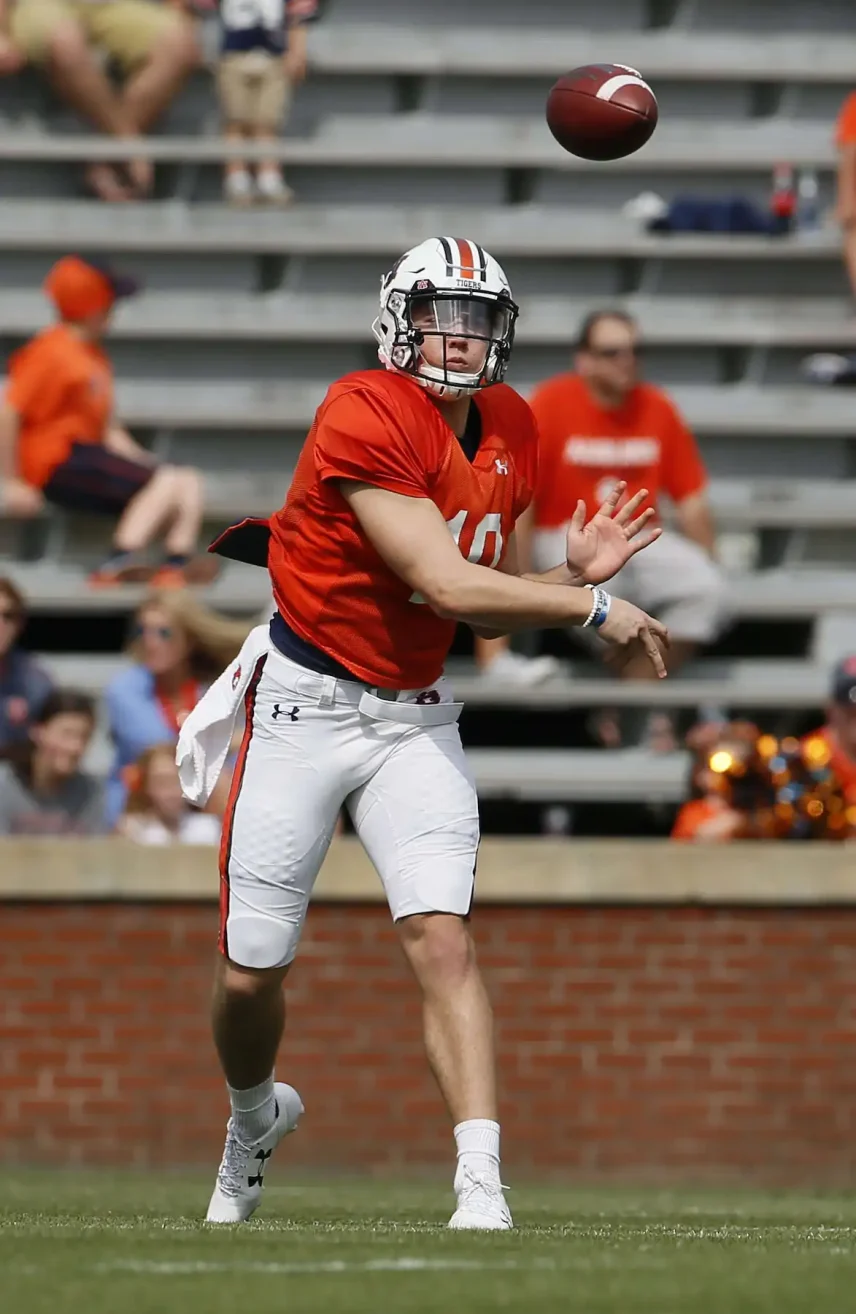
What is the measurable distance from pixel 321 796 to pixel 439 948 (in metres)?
0.43

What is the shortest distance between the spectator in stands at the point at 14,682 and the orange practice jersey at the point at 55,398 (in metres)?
1.16

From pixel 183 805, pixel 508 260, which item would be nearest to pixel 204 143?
pixel 508 260

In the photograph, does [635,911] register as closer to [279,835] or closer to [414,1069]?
[414,1069]

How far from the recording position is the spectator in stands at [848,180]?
11.0 m

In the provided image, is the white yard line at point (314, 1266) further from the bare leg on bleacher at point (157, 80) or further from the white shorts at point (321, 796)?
the bare leg on bleacher at point (157, 80)

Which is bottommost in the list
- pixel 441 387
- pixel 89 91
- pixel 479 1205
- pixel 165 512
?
pixel 479 1205

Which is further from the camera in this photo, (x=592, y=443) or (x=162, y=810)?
(x=592, y=443)

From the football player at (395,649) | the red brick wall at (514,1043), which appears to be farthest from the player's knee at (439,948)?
the red brick wall at (514,1043)

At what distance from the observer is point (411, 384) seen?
16.9ft

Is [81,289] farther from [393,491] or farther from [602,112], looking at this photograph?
[393,491]

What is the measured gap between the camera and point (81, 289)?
404 inches

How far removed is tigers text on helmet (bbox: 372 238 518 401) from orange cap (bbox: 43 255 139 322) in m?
5.24

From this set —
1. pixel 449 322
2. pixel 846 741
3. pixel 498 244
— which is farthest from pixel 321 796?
pixel 498 244

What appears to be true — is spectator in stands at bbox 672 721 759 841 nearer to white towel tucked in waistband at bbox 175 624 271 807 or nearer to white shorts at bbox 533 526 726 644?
white shorts at bbox 533 526 726 644
